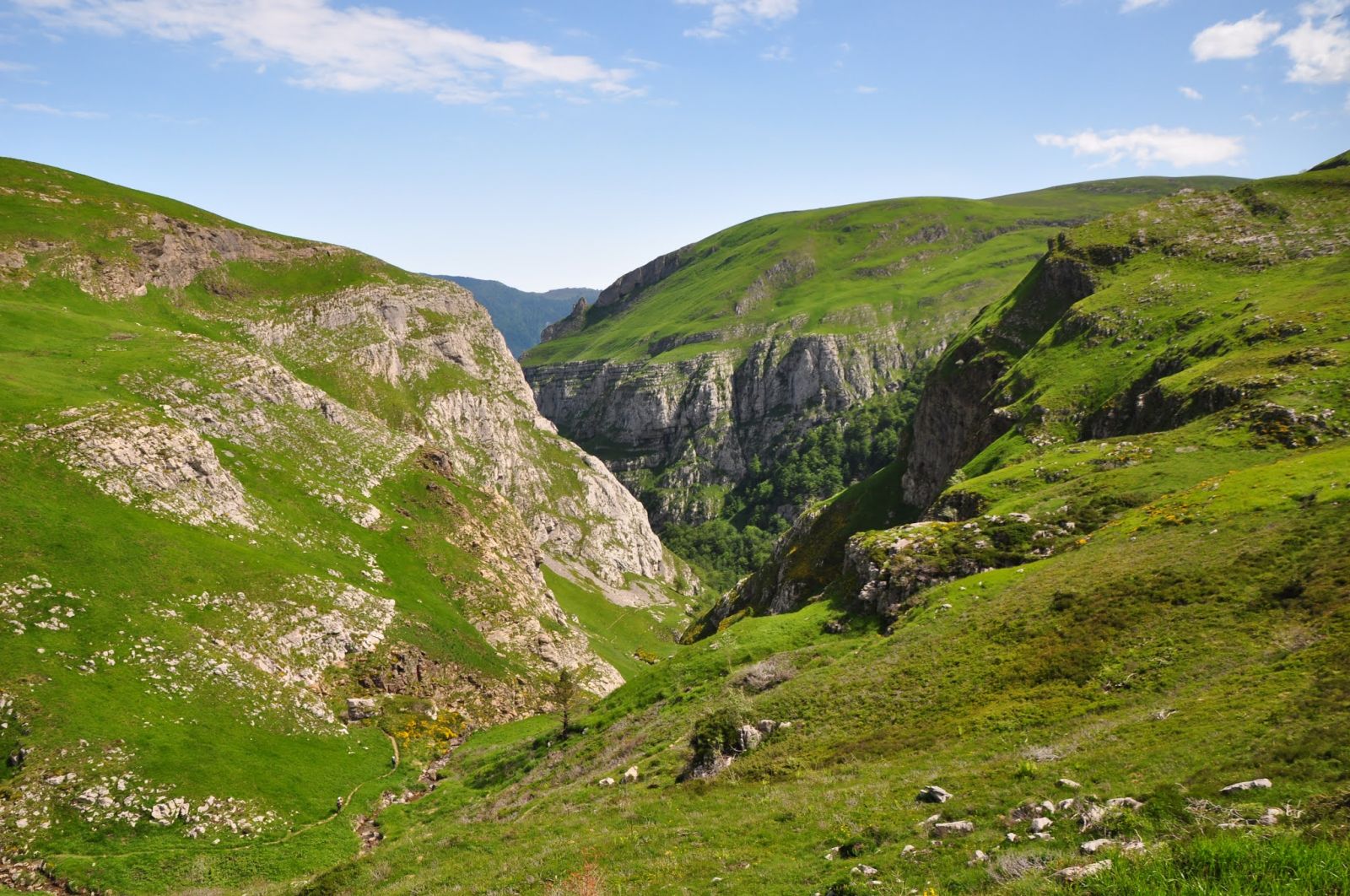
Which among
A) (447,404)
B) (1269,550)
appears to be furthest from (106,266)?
(1269,550)

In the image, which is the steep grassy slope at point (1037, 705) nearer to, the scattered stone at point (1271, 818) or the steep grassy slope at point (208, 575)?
the scattered stone at point (1271, 818)

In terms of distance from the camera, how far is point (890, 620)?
159ft

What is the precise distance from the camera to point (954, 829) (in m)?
20.4

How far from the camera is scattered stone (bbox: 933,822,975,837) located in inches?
798

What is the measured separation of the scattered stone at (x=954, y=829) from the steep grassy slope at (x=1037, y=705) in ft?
0.49

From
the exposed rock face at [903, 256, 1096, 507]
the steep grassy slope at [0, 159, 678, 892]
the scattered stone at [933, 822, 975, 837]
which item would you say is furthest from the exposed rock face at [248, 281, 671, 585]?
the scattered stone at [933, 822, 975, 837]

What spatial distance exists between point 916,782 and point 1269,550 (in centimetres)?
2256

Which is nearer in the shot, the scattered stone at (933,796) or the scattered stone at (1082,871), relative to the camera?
the scattered stone at (1082,871)

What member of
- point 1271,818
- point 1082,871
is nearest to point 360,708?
point 1082,871

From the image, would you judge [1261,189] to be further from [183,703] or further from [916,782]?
[183,703]

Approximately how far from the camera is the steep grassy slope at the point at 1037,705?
17859mm

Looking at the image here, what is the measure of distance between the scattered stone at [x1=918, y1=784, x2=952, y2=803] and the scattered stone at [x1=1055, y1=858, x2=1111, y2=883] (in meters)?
8.49

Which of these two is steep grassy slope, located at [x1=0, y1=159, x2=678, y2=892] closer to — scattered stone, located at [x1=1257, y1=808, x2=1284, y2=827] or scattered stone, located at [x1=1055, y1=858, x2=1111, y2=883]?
scattered stone, located at [x1=1055, y1=858, x2=1111, y2=883]

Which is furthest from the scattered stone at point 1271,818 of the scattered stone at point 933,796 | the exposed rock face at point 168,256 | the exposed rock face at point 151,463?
the exposed rock face at point 168,256
